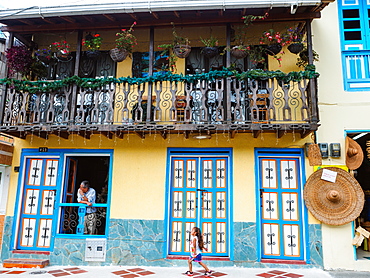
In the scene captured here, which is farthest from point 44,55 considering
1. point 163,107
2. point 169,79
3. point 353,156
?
point 353,156

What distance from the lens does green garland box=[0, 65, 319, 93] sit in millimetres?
7289

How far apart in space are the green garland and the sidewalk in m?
4.26

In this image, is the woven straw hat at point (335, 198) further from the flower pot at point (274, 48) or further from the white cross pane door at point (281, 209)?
the flower pot at point (274, 48)

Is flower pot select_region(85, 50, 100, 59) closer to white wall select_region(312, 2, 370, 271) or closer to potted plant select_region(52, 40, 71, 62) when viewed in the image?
potted plant select_region(52, 40, 71, 62)

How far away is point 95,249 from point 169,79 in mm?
4509

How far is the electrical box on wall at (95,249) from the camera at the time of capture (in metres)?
7.75

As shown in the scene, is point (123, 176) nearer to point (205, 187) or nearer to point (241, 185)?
point (205, 187)

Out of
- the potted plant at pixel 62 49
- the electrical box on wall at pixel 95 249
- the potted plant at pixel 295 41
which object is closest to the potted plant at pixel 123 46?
the potted plant at pixel 62 49

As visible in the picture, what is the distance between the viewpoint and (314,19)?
8242 mm

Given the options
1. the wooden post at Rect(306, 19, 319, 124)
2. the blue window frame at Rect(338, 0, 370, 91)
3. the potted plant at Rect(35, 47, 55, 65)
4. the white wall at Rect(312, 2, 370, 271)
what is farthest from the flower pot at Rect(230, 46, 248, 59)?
the potted plant at Rect(35, 47, 55, 65)

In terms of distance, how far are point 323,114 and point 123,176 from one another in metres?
5.21

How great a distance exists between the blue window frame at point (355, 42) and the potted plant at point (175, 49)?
399 cm

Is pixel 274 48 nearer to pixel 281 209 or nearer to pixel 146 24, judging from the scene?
pixel 146 24

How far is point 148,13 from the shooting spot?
781 cm
